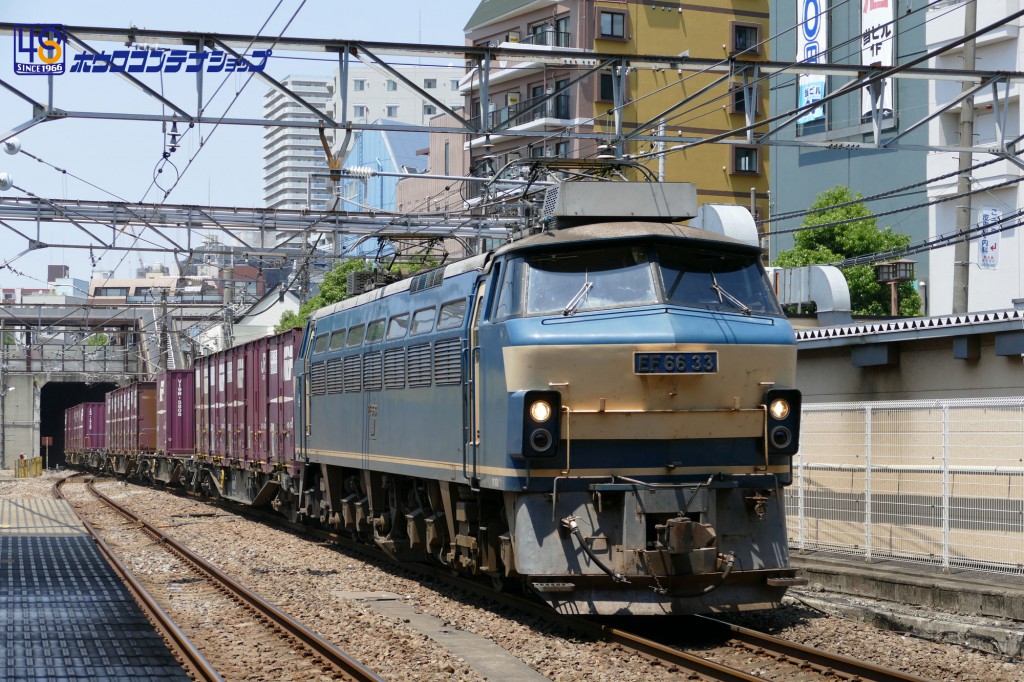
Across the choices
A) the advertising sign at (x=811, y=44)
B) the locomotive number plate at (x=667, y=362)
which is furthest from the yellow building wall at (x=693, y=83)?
the locomotive number plate at (x=667, y=362)

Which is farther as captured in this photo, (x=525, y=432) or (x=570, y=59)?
(x=570, y=59)

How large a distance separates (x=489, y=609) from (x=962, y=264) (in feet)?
50.2

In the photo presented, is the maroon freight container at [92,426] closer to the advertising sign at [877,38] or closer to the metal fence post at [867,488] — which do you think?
the advertising sign at [877,38]

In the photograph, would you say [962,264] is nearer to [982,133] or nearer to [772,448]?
[772,448]

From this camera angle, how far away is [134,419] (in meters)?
45.4

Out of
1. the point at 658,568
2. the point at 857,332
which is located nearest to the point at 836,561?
the point at 857,332

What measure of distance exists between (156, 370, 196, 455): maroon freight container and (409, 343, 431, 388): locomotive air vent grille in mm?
21581

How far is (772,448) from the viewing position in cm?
1167

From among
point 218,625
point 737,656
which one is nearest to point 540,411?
point 737,656

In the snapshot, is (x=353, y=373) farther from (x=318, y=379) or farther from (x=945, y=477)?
(x=945, y=477)

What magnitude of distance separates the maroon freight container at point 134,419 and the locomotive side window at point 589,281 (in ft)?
103

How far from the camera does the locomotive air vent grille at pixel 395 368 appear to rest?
14.9m

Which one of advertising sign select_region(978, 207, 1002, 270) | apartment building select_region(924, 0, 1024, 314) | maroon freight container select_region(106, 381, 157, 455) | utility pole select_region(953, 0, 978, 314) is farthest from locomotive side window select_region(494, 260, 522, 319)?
maroon freight container select_region(106, 381, 157, 455)

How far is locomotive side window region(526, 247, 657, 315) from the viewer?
1159 centimetres
